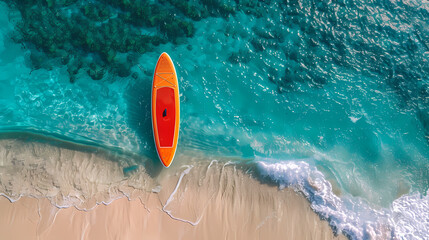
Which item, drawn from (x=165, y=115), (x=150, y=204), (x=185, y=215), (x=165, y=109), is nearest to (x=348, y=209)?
(x=185, y=215)

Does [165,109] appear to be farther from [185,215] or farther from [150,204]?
[185,215]

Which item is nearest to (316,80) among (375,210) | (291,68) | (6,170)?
(291,68)

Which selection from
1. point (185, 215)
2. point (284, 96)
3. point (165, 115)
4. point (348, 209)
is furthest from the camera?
point (284, 96)

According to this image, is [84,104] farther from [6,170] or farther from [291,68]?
[291,68]

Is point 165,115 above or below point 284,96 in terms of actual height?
below

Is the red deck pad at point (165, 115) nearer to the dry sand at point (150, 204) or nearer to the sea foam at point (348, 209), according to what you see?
the dry sand at point (150, 204)

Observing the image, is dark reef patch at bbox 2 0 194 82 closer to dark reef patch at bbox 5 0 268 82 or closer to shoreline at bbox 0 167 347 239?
dark reef patch at bbox 5 0 268 82

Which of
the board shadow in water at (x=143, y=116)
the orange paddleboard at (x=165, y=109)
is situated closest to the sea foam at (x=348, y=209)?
the orange paddleboard at (x=165, y=109)

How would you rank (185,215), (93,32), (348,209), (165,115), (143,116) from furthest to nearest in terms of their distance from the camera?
(93,32) → (143,116) → (348,209) → (165,115) → (185,215)
